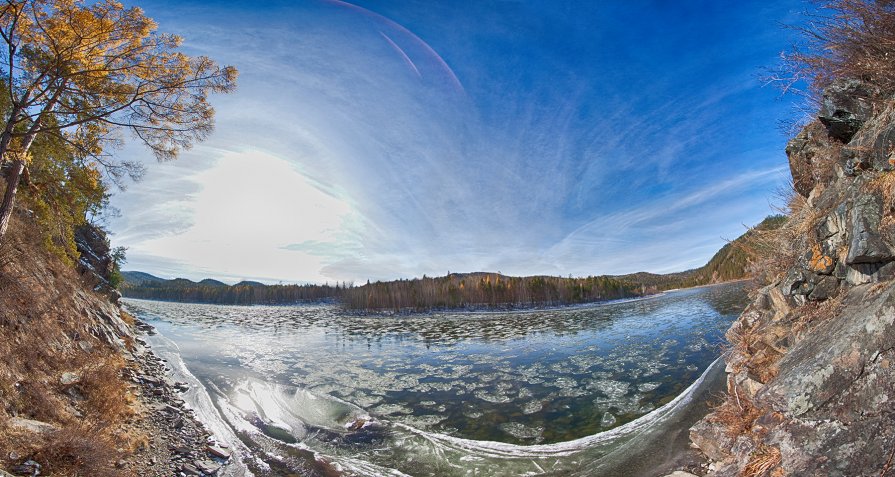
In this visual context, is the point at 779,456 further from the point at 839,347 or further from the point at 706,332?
the point at 706,332

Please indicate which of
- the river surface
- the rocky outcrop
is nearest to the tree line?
the rocky outcrop

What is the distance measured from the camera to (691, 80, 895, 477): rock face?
12.1ft

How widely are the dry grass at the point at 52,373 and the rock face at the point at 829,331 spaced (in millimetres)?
10484

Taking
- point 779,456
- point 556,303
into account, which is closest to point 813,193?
point 779,456

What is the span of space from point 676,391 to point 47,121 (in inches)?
928

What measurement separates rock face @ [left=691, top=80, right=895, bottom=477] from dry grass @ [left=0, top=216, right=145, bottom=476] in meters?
10.5

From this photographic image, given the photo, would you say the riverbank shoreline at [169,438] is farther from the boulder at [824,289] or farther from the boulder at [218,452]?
the boulder at [824,289]

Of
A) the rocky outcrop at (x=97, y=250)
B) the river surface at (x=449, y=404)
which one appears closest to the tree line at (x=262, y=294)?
the rocky outcrop at (x=97, y=250)

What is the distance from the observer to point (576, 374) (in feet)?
51.3

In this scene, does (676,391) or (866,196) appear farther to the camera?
(676,391)

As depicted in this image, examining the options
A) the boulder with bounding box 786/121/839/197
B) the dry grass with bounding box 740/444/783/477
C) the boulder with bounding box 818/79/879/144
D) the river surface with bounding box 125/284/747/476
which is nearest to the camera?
the dry grass with bounding box 740/444/783/477

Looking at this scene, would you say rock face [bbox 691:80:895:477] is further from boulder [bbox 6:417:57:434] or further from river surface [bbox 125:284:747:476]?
boulder [bbox 6:417:57:434]

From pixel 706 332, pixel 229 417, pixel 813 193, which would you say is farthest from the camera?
pixel 706 332

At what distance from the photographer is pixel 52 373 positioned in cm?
823
